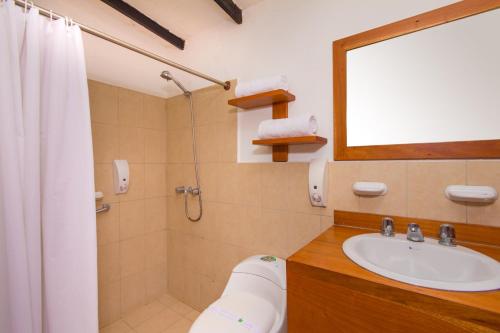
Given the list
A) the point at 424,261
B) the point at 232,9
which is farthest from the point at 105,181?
the point at 424,261

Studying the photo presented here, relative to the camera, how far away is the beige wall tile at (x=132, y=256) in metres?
1.83

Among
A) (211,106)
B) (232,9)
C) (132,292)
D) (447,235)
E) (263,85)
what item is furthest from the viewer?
(132,292)

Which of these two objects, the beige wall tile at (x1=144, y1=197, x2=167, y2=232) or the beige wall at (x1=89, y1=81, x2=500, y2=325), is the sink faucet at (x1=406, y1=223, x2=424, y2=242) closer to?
the beige wall at (x1=89, y1=81, x2=500, y2=325)

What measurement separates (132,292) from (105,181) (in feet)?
3.20

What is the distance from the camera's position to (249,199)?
1.56m

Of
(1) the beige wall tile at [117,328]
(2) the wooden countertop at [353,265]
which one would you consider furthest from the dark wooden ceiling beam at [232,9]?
(1) the beige wall tile at [117,328]

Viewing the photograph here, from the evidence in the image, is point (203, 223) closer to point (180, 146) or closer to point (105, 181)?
point (180, 146)

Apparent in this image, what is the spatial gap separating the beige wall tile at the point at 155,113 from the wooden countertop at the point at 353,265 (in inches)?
68.3

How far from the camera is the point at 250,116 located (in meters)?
1.57

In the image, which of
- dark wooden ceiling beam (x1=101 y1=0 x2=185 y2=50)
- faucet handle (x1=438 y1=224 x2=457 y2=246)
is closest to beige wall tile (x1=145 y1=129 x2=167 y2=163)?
dark wooden ceiling beam (x1=101 y1=0 x2=185 y2=50)

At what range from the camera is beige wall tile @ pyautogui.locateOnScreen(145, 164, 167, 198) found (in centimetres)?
200

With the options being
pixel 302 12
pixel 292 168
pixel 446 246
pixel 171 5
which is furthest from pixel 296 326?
pixel 171 5

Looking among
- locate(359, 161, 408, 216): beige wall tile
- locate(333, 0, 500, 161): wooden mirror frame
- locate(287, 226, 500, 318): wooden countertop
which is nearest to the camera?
locate(287, 226, 500, 318): wooden countertop

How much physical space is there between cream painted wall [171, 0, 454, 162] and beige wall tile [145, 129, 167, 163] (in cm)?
82
